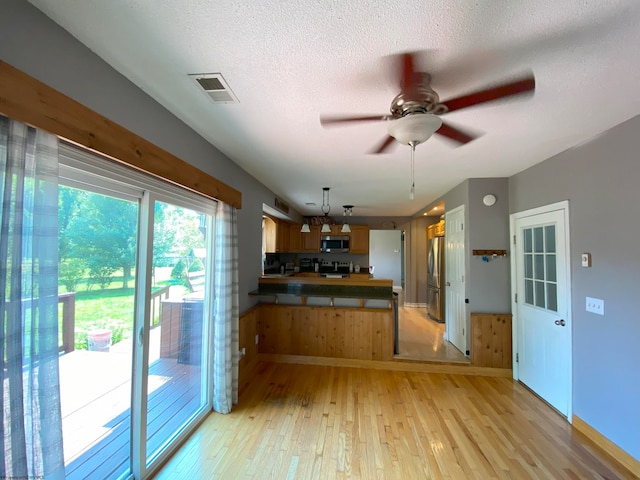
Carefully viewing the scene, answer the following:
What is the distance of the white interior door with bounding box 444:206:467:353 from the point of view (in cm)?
372

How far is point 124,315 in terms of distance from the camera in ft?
5.51

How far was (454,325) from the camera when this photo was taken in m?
4.03

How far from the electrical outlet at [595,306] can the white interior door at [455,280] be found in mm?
1446

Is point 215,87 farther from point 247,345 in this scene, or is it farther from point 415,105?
point 247,345

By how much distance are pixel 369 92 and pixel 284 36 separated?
60 cm

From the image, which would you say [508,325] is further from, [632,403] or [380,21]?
[380,21]

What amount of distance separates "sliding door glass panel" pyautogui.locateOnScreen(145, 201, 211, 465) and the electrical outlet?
3376 millimetres

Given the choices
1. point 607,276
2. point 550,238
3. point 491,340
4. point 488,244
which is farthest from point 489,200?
point 491,340

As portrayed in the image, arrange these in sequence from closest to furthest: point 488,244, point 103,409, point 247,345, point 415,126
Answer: point 415,126 → point 103,409 → point 247,345 → point 488,244

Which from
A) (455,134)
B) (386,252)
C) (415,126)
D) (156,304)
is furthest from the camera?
(386,252)

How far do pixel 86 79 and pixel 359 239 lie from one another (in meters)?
5.90

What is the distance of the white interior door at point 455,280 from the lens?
3719 millimetres

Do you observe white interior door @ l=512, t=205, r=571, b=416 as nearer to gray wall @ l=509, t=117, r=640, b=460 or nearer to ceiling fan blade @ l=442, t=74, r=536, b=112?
gray wall @ l=509, t=117, r=640, b=460

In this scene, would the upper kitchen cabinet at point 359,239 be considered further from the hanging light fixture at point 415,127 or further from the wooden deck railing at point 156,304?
the hanging light fixture at point 415,127
